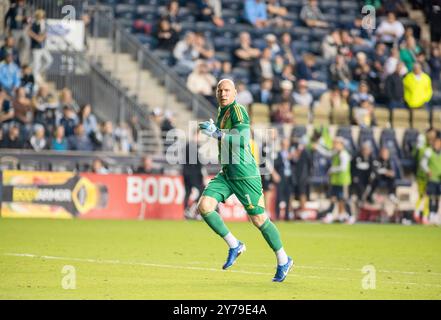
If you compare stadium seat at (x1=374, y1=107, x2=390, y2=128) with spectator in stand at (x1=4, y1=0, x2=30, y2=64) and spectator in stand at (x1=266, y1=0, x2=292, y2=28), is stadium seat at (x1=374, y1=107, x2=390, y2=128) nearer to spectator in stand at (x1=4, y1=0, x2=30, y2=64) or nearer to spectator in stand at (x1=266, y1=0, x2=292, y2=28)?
spectator in stand at (x1=266, y1=0, x2=292, y2=28)

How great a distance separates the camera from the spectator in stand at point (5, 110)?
26.6 meters

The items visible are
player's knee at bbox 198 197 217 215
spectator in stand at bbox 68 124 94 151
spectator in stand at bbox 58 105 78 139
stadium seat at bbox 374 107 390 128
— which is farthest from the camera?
stadium seat at bbox 374 107 390 128

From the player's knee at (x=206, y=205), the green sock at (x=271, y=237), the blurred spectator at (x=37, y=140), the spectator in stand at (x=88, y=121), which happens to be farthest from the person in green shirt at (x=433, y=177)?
the green sock at (x=271, y=237)

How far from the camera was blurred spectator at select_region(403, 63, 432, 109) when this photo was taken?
1268 inches

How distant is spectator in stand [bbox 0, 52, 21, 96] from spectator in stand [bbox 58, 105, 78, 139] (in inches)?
54.6

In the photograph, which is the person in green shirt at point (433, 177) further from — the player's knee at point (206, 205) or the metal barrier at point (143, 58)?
the player's knee at point (206, 205)

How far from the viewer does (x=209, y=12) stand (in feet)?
109

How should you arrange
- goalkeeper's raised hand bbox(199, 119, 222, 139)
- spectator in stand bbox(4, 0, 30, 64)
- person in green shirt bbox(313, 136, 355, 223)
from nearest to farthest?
goalkeeper's raised hand bbox(199, 119, 222, 139)
spectator in stand bbox(4, 0, 30, 64)
person in green shirt bbox(313, 136, 355, 223)

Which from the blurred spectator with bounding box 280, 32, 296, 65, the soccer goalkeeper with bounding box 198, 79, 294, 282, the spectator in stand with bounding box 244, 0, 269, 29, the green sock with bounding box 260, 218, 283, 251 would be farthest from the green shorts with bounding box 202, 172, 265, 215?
the spectator in stand with bounding box 244, 0, 269, 29

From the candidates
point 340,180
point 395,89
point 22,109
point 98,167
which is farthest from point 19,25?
point 395,89

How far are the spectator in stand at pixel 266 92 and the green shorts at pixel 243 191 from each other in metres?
17.4

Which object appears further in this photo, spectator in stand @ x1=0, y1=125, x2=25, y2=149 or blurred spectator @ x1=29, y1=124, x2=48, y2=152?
blurred spectator @ x1=29, y1=124, x2=48, y2=152

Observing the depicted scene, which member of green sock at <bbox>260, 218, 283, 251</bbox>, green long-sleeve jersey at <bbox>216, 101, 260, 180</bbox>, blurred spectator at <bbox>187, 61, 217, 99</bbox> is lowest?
green sock at <bbox>260, 218, 283, 251</bbox>
